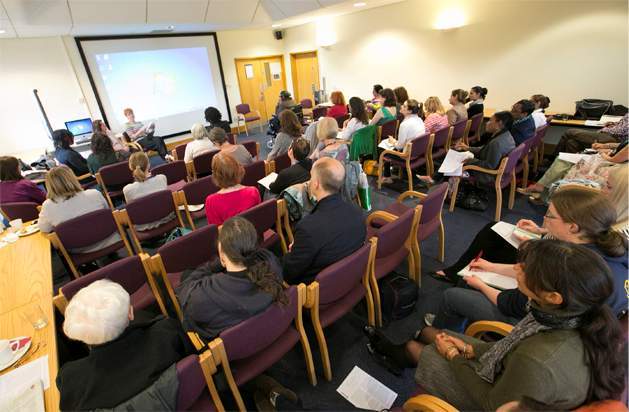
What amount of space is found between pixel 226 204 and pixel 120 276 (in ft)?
2.83

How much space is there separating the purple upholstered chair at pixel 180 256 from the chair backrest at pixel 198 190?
44.8 inches

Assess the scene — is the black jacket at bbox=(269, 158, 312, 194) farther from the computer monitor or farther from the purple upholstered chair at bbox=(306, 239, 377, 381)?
the computer monitor

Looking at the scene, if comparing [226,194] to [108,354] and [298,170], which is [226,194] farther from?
[108,354]

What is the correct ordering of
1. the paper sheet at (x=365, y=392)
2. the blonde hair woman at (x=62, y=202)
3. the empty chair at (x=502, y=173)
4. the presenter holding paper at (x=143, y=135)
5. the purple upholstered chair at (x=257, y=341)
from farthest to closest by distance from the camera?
1. the presenter holding paper at (x=143, y=135)
2. the empty chair at (x=502, y=173)
3. the blonde hair woman at (x=62, y=202)
4. the paper sheet at (x=365, y=392)
5. the purple upholstered chair at (x=257, y=341)

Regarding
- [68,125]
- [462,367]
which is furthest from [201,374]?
[68,125]

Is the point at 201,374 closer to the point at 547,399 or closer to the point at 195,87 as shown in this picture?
the point at 547,399

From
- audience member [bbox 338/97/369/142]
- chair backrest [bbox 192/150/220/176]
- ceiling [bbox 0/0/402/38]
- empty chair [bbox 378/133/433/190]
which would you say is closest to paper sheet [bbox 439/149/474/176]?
empty chair [bbox 378/133/433/190]

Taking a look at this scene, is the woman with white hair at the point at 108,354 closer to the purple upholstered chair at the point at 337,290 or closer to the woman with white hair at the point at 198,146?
the purple upholstered chair at the point at 337,290

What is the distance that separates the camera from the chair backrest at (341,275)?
1.52 meters

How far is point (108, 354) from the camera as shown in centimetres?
109

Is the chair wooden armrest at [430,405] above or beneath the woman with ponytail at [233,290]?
beneath

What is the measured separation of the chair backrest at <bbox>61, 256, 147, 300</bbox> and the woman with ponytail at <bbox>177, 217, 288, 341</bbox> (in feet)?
2.01

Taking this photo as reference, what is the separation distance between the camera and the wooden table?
138cm

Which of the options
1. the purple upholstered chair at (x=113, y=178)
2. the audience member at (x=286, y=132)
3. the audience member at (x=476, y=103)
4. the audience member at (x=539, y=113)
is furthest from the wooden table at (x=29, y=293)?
the audience member at (x=476, y=103)
